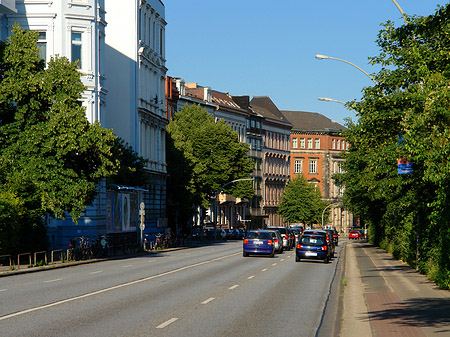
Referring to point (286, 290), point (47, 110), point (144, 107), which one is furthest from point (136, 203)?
point (286, 290)

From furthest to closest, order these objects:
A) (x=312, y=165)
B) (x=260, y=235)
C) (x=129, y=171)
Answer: (x=312, y=165)
(x=129, y=171)
(x=260, y=235)

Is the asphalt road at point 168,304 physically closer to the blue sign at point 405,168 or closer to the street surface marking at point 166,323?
the street surface marking at point 166,323

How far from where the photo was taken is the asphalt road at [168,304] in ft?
48.9

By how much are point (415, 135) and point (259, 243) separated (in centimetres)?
2923

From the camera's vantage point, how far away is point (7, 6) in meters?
50.7

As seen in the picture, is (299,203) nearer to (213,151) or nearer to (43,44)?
(213,151)

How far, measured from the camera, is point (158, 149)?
249 feet

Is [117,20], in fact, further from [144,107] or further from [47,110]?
[47,110]

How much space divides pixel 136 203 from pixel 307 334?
51.8m

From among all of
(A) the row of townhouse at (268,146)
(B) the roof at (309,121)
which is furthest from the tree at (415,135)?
(B) the roof at (309,121)

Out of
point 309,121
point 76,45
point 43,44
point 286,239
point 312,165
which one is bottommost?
point 286,239

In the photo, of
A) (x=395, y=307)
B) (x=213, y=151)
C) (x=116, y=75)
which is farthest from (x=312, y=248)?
(x=213, y=151)

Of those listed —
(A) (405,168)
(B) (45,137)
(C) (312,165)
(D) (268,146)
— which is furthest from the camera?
(C) (312,165)

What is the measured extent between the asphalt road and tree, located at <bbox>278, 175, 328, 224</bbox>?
99598 mm
